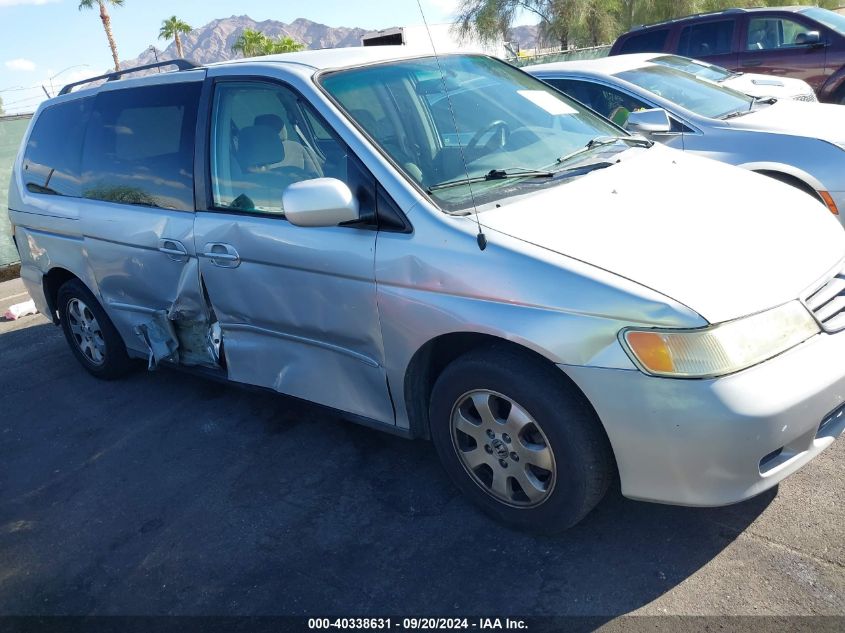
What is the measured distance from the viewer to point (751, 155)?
17.6ft

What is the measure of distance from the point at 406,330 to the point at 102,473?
82.9 inches

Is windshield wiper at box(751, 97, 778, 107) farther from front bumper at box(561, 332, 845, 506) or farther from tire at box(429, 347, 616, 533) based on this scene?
tire at box(429, 347, 616, 533)

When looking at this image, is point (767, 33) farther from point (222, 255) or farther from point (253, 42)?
point (253, 42)

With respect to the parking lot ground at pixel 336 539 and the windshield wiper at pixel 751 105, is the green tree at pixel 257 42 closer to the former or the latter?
the windshield wiper at pixel 751 105

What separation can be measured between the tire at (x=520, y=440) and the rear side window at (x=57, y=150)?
302cm

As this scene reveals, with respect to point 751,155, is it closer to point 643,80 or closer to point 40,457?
point 643,80

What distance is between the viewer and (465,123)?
11.7 feet

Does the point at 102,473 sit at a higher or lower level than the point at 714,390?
lower

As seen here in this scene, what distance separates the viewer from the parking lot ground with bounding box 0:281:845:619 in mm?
2641

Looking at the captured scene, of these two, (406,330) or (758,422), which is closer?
(758,422)

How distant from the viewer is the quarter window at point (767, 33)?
32.0 ft

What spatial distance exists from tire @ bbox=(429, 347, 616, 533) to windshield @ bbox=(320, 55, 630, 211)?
698mm

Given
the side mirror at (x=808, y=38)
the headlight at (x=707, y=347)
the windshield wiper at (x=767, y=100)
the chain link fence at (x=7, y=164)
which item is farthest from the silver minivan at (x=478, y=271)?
the side mirror at (x=808, y=38)

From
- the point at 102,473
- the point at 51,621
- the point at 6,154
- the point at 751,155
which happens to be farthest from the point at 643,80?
the point at 6,154
